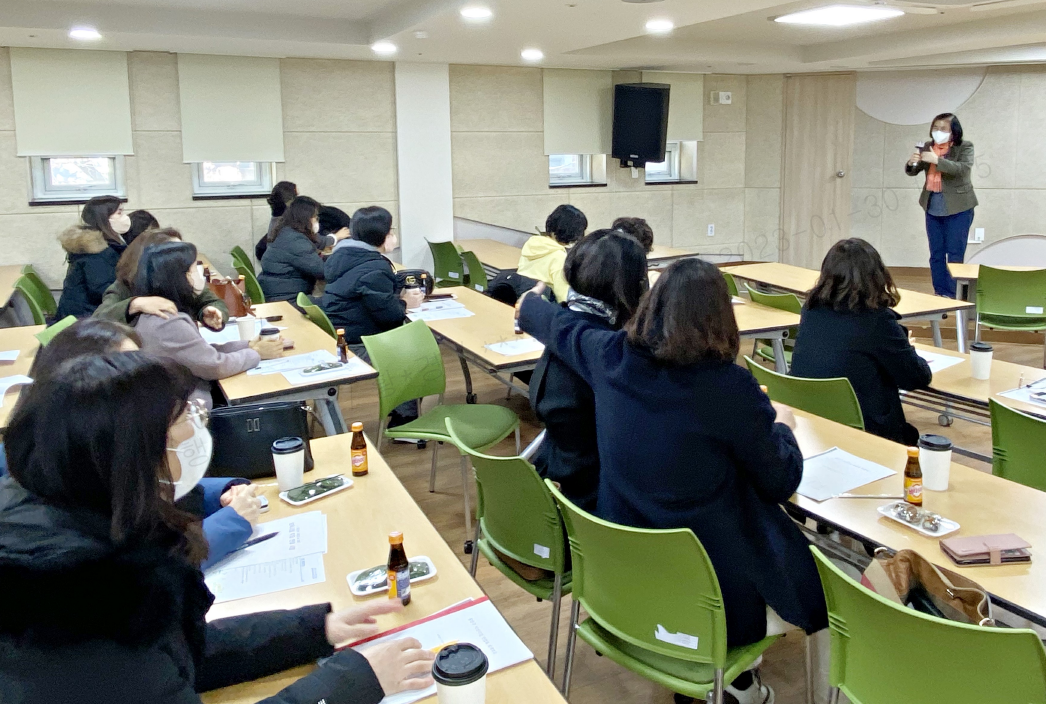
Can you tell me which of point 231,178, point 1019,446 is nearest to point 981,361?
point 1019,446

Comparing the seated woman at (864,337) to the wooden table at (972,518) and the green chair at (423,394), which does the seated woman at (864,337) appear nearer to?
the wooden table at (972,518)

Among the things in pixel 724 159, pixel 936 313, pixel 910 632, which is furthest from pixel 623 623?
pixel 724 159

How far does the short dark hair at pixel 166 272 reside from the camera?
3256mm

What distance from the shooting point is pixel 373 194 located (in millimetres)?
7773

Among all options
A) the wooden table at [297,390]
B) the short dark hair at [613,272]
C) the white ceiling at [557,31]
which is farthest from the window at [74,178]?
the short dark hair at [613,272]

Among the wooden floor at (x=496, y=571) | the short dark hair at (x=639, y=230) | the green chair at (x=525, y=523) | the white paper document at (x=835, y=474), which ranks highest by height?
the short dark hair at (x=639, y=230)

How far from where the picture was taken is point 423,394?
150 inches

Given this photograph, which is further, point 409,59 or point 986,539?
point 409,59

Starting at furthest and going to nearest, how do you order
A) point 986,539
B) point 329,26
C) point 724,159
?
point 724,159 → point 329,26 → point 986,539

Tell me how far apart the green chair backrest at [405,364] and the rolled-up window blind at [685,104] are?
20.1ft

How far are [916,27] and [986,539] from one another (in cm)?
693

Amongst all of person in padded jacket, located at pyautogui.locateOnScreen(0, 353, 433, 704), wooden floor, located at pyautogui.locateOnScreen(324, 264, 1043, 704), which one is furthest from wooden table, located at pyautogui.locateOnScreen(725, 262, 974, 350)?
person in padded jacket, located at pyautogui.locateOnScreen(0, 353, 433, 704)

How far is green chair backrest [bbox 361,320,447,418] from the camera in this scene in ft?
11.9

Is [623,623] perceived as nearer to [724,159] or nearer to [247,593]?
[247,593]
